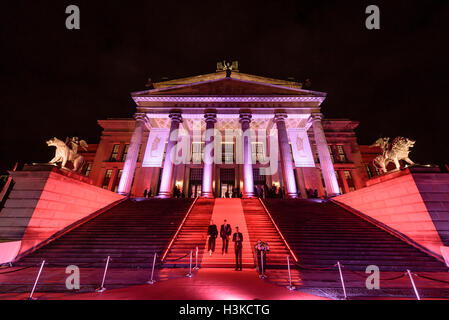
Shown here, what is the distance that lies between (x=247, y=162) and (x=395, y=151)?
1088 cm

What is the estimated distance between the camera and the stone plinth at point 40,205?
27.8ft

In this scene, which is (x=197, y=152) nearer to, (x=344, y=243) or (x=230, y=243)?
(x=230, y=243)

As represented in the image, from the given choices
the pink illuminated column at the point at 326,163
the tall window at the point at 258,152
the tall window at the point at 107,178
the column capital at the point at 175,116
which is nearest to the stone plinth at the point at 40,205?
the column capital at the point at 175,116

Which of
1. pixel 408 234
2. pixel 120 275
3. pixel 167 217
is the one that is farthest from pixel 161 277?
pixel 408 234

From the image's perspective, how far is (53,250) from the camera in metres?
8.30

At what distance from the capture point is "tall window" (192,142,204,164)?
2527 centimetres

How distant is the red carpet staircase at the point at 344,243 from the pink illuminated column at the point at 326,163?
501 cm

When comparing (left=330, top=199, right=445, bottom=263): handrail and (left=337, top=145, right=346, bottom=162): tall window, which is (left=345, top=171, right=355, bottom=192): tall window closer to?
(left=337, top=145, right=346, bottom=162): tall window

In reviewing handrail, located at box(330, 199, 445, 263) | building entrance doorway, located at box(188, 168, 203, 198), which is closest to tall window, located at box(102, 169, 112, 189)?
building entrance doorway, located at box(188, 168, 203, 198)

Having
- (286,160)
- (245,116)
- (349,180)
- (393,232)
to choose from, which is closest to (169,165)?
(245,116)

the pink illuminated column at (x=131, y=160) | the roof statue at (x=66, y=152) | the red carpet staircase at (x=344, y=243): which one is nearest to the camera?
the red carpet staircase at (x=344, y=243)

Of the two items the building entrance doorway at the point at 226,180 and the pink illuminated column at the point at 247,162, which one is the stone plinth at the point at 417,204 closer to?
the pink illuminated column at the point at 247,162

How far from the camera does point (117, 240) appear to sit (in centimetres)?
901
